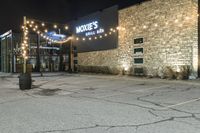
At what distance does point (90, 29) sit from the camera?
98.2 ft

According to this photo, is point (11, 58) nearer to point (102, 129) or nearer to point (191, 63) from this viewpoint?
point (191, 63)

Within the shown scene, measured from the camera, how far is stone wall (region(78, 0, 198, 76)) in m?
18.8

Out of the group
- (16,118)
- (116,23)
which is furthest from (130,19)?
(16,118)

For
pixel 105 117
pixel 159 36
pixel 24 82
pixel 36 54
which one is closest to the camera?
pixel 105 117

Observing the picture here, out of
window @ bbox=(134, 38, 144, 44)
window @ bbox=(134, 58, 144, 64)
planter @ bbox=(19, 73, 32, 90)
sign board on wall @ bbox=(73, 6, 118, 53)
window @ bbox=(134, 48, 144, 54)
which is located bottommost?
planter @ bbox=(19, 73, 32, 90)

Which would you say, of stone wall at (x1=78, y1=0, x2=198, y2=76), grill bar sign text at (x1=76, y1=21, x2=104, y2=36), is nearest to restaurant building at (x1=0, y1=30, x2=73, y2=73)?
grill bar sign text at (x1=76, y1=21, x2=104, y2=36)

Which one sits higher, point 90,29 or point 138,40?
point 90,29

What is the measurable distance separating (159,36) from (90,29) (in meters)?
10.6

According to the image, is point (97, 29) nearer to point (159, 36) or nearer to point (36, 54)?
point (159, 36)

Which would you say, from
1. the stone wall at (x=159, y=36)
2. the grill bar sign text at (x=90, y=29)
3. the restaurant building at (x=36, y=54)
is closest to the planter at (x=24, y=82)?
the stone wall at (x=159, y=36)

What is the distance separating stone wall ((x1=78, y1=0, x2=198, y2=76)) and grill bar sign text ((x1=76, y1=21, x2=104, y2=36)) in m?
3.42

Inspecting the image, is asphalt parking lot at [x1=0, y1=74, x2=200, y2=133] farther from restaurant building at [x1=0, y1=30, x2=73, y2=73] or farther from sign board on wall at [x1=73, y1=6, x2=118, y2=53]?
restaurant building at [x1=0, y1=30, x2=73, y2=73]

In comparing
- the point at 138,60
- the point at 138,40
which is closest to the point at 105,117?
the point at 138,60

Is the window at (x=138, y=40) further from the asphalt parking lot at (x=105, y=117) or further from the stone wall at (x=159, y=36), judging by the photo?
the asphalt parking lot at (x=105, y=117)
